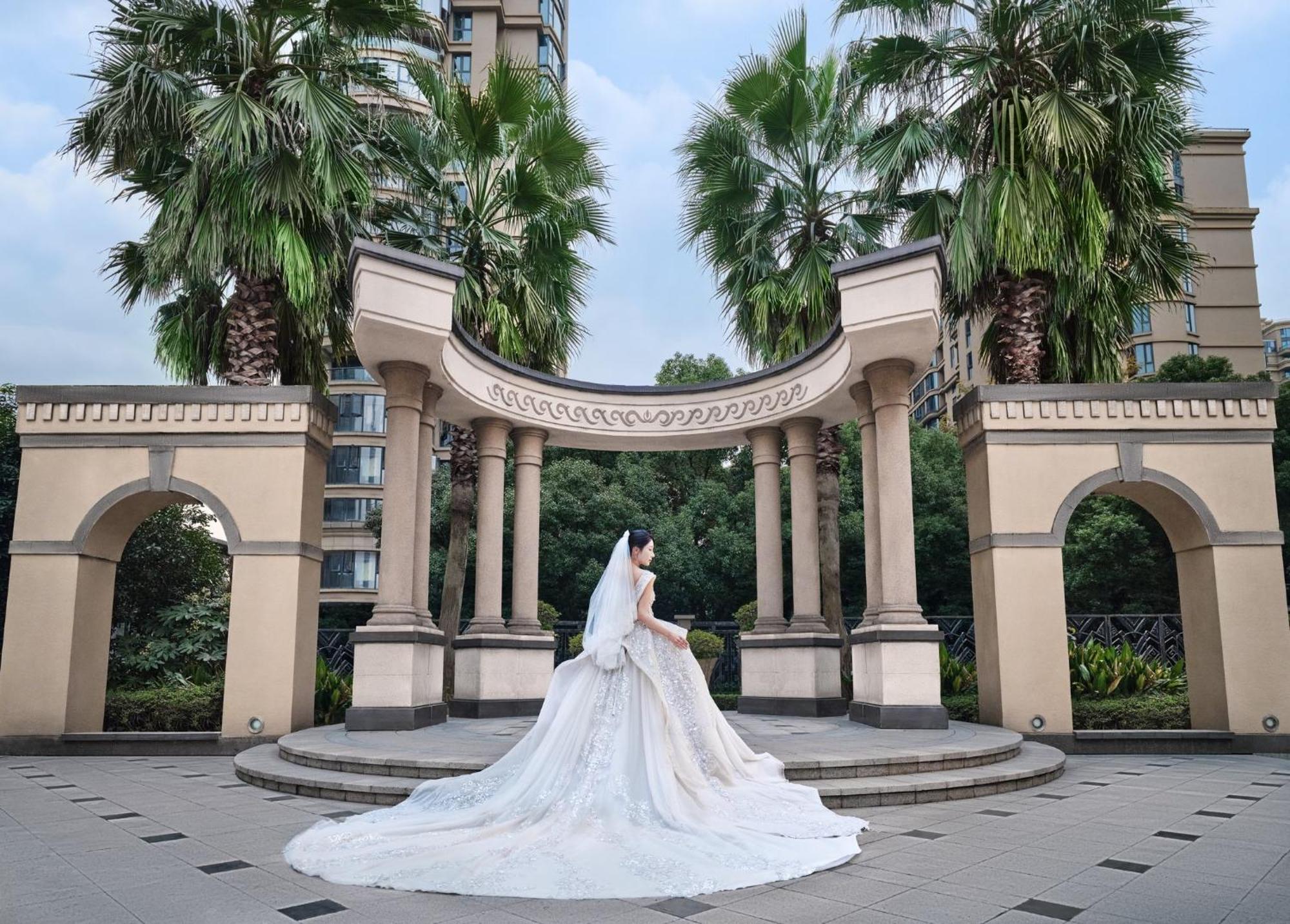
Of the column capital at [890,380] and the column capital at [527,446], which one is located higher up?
the column capital at [890,380]

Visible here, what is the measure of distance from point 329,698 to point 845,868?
940cm

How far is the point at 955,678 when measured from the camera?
1352 centimetres

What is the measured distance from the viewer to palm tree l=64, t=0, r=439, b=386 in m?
11.2

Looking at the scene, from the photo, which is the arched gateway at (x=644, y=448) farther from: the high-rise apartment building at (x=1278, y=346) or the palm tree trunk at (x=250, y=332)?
the high-rise apartment building at (x=1278, y=346)

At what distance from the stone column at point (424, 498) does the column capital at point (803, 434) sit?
5361 millimetres

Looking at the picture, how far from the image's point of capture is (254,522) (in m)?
11.2

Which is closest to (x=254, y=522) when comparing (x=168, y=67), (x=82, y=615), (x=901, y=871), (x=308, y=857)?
(x=82, y=615)

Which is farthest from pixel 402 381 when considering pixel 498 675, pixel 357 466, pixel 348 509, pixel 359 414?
pixel 359 414

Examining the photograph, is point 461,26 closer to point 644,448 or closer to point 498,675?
point 644,448

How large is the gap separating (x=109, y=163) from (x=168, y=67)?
1.57 meters

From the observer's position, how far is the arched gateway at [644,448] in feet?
33.4

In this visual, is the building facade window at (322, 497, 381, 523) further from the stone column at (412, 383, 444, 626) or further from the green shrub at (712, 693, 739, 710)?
the stone column at (412, 383, 444, 626)

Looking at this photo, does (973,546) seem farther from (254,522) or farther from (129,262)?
(129,262)

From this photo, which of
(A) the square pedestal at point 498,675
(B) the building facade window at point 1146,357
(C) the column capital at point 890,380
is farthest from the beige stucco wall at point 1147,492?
(B) the building facade window at point 1146,357
